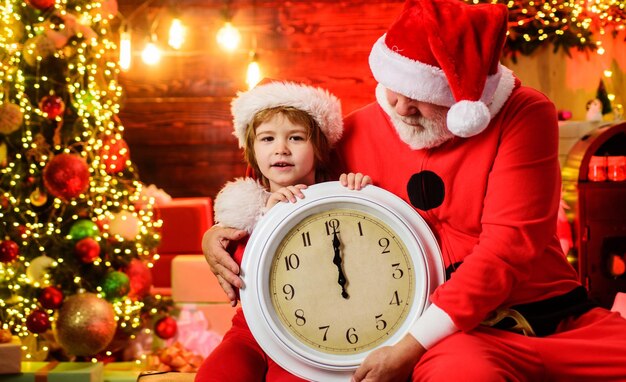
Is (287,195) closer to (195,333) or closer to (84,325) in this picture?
(84,325)

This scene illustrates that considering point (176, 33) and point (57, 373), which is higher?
point (176, 33)

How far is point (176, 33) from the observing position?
508 cm

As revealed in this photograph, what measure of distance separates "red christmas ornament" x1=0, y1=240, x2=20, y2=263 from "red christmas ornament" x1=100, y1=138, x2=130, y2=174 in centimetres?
57

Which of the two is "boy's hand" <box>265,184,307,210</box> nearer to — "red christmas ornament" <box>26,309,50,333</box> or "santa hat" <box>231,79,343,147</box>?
"santa hat" <box>231,79,343,147</box>

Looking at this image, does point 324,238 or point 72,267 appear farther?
point 72,267

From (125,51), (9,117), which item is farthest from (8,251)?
(125,51)

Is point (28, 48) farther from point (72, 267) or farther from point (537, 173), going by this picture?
point (537, 173)

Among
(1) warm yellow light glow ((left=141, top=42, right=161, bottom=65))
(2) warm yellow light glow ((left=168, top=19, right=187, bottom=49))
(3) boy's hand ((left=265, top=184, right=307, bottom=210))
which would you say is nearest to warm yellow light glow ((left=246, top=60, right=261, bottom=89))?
(2) warm yellow light glow ((left=168, top=19, right=187, bottom=49))

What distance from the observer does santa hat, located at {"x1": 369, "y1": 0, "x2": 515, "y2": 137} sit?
1.62 m

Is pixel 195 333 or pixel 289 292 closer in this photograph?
pixel 289 292

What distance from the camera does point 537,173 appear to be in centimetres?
169

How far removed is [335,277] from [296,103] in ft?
1.57

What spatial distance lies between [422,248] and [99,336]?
6.79 ft

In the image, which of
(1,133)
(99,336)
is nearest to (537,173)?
(99,336)
